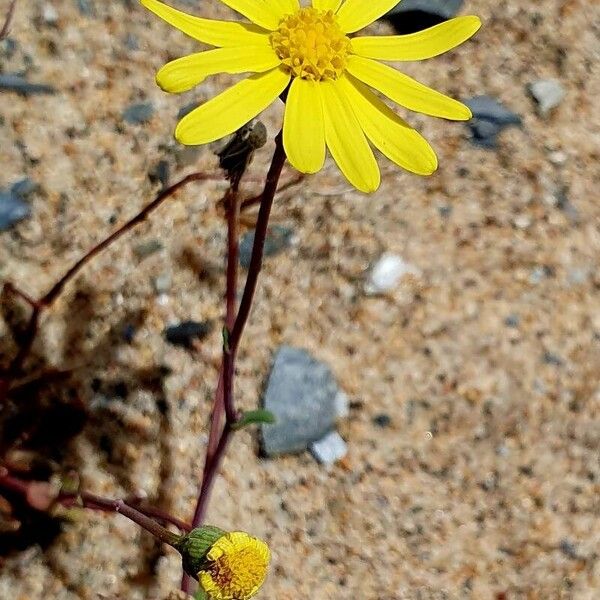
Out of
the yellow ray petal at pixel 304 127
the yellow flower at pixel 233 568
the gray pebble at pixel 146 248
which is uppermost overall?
the gray pebble at pixel 146 248

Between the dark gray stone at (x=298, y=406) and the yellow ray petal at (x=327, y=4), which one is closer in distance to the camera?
the yellow ray petal at (x=327, y=4)

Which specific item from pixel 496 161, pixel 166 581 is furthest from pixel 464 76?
pixel 166 581

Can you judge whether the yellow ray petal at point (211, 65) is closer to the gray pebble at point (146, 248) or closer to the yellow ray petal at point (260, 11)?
the yellow ray petal at point (260, 11)

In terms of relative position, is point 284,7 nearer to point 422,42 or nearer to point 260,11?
point 260,11

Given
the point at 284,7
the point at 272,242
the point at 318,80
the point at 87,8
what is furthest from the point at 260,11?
A: the point at 87,8

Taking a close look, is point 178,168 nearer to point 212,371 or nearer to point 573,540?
point 212,371

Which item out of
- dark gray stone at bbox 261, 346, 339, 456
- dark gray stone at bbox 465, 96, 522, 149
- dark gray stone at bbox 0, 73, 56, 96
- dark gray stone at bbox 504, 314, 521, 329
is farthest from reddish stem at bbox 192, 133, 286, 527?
dark gray stone at bbox 0, 73, 56, 96

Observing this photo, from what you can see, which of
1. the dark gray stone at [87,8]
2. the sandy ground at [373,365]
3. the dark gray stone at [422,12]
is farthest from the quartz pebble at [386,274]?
the dark gray stone at [87,8]
